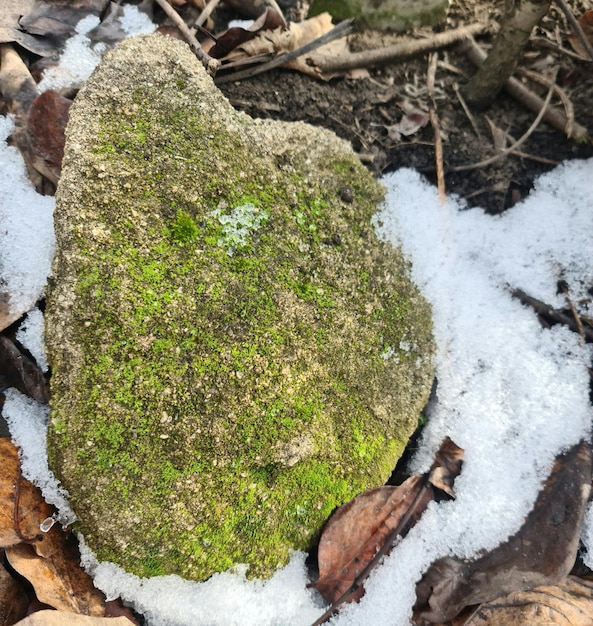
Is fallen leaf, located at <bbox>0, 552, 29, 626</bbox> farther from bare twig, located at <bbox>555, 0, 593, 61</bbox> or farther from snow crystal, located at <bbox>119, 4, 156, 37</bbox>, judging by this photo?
bare twig, located at <bbox>555, 0, 593, 61</bbox>

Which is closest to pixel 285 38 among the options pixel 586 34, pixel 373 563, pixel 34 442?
pixel 586 34

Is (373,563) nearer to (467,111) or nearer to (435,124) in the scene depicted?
(435,124)

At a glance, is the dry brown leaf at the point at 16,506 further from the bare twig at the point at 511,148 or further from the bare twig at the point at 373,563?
the bare twig at the point at 511,148

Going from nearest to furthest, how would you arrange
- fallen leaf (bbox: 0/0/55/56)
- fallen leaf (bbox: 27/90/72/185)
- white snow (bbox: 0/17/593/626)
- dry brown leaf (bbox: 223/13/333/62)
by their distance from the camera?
white snow (bbox: 0/17/593/626)
fallen leaf (bbox: 27/90/72/185)
fallen leaf (bbox: 0/0/55/56)
dry brown leaf (bbox: 223/13/333/62)

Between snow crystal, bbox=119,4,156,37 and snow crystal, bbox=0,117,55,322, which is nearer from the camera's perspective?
snow crystal, bbox=0,117,55,322

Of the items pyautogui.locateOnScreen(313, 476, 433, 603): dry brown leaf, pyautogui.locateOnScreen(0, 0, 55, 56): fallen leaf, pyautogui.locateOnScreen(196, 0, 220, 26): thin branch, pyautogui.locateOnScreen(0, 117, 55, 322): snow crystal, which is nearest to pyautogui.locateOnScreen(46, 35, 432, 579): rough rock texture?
pyautogui.locateOnScreen(313, 476, 433, 603): dry brown leaf

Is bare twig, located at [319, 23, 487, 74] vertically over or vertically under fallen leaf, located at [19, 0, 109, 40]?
over

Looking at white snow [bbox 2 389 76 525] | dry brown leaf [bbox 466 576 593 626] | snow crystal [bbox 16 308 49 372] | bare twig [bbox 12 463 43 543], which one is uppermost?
snow crystal [bbox 16 308 49 372]
